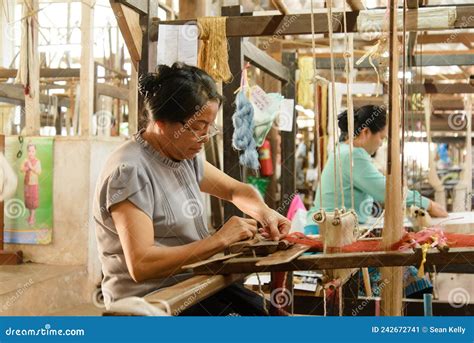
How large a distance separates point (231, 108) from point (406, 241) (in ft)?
5.68

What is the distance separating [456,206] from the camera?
6.67m

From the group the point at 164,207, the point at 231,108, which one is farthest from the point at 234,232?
the point at 231,108

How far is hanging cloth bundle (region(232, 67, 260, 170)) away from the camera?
3521 millimetres

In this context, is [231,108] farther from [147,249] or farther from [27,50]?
[27,50]

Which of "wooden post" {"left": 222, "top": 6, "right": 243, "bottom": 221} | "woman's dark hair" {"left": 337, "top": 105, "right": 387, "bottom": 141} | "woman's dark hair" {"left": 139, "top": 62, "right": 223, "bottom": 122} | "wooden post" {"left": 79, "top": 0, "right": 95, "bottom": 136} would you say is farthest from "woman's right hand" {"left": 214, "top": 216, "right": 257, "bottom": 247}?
"wooden post" {"left": 79, "top": 0, "right": 95, "bottom": 136}

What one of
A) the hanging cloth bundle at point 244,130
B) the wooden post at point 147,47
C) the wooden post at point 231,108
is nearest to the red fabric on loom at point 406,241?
the wooden post at point 231,108

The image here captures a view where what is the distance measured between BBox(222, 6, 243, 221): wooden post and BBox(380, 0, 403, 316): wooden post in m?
1.41

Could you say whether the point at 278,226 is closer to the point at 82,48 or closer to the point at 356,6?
the point at 356,6

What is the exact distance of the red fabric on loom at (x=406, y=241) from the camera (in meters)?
2.03

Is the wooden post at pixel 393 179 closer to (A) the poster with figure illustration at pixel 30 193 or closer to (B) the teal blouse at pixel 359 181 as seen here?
(B) the teal blouse at pixel 359 181

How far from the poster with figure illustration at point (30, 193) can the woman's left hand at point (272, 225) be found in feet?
9.38

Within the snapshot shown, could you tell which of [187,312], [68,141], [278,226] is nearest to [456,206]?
[68,141]

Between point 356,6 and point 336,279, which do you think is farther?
point 356,6
